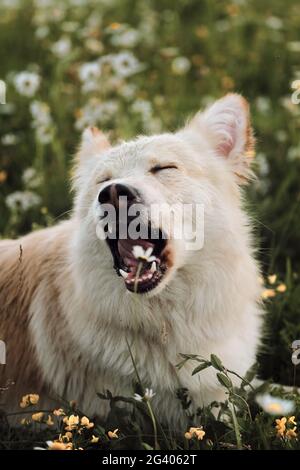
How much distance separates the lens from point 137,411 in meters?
2.92

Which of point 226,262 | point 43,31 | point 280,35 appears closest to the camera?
point 226,262

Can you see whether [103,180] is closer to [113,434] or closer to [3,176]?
[113,434]

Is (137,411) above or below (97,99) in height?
below

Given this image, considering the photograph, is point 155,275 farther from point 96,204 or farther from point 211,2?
A: point 211,2

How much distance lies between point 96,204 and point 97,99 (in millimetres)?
2820

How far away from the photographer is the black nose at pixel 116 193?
2.76m

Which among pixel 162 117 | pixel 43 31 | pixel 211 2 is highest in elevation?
pixel 211 2

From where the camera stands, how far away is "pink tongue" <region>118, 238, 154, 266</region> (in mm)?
2932

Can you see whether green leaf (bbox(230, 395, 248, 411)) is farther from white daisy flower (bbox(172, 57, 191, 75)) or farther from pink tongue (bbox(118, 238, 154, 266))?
white daisy flower (bbox(172, 57, 191, 75))

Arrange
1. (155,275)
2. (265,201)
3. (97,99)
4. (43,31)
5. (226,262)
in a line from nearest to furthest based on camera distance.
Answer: (155,275) < (226,262) < (265,201) < (97,99) < (43,31)

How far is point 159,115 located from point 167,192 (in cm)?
304

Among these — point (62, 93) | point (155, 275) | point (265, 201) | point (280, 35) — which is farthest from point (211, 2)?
point (155, 275)

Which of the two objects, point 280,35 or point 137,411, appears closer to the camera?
point 137,411

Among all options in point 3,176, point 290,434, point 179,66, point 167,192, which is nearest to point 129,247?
point 167,192
